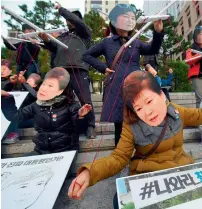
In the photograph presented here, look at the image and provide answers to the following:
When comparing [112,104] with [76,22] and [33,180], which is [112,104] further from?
[76,22]

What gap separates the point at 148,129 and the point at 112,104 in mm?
858

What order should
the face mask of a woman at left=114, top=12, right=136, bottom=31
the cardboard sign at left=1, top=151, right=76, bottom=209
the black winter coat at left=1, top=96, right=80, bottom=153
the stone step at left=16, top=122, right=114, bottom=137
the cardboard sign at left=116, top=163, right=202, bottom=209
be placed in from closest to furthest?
the cardboard sign at left=116, top=163, right=202, bottom=209 < the cardboard sign at left=1, top=151, right=76, bottom=209 < the face mask of a woman at left=114, top=12, right=136, bottom=31 < the black winter coat at left=1, top=96, right=80, bottom=153 < the stone step at left=16, top=122, right=114, bottom=137

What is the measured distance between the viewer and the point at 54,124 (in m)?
2.47

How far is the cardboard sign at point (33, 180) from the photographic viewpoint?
1571 mm

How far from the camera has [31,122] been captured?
3.62 metres

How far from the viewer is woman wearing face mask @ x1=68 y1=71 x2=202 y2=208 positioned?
4.57ft

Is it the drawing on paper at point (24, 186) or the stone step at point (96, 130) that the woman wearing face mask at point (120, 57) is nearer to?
the drawing on paper at point (24, 186)

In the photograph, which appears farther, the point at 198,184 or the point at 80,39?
the point at 80,39

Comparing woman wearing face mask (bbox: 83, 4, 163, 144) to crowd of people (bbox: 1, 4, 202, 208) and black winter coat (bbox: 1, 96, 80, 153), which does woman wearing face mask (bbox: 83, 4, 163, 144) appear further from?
black winter coat (bbox: 1, 96, 80, 153)

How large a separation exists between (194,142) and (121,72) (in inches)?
61.1

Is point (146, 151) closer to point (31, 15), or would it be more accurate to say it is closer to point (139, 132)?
point (139, 132)

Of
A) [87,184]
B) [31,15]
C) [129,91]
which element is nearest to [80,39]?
[129,91]

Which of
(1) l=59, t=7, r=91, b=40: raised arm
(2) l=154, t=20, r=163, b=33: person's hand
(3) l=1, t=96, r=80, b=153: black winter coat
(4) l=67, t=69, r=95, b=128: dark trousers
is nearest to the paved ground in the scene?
(3) l=1, t=96, r=80, b=153: black winter coat

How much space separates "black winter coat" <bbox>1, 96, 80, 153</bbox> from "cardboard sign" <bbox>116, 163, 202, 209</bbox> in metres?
1.35
